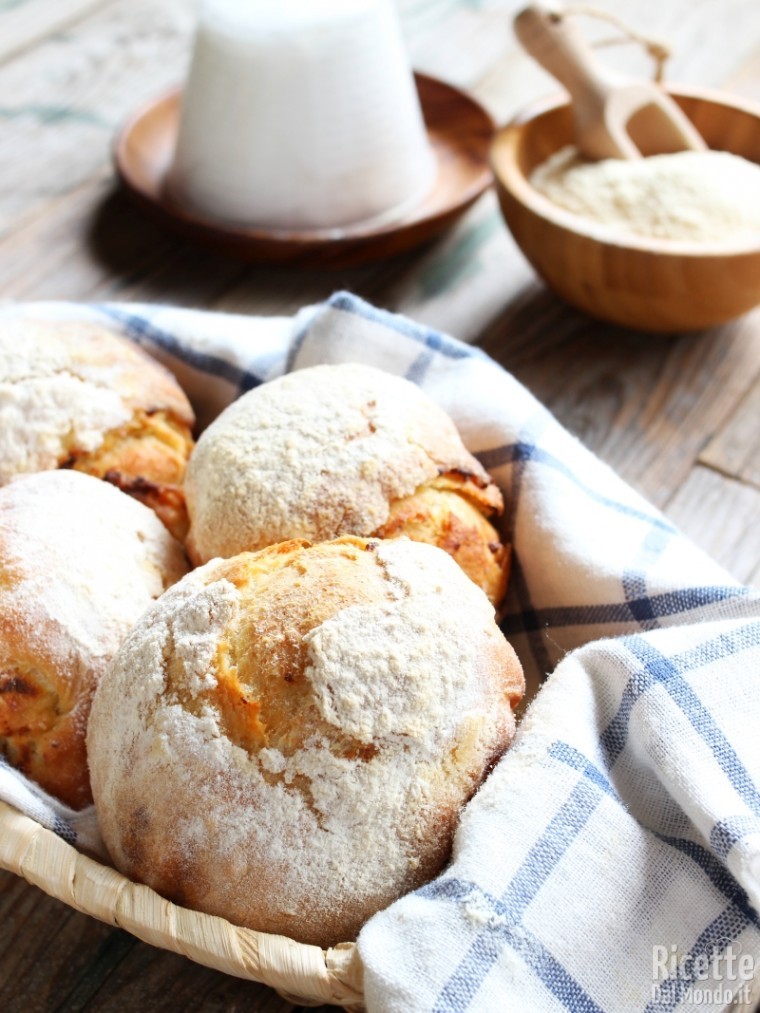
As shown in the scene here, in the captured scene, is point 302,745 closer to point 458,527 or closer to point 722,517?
point 458,527

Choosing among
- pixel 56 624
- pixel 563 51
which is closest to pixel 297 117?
pixel 563 51

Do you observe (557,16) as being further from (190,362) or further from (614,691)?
(614,691)

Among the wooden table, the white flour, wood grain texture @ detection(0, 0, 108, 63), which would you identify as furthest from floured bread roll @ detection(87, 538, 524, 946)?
wood grain texture @ detection(0, 0, 108, 63)

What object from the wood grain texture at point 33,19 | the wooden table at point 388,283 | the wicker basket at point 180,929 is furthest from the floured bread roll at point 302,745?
the wood grain texture at point 33,19

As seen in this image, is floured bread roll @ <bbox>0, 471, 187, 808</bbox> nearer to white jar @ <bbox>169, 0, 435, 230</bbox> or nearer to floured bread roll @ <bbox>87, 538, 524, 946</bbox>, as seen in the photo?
floured bread roll @ <bbox>87, 538, 524, 946</bbox>

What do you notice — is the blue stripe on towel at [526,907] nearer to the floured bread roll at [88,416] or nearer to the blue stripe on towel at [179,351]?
the floured bread roll at [88,416]

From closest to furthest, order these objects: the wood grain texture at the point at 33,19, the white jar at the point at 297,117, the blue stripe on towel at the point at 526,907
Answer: the blue stripe on towel at the point at 526,907 < the white jar at the point at 297,117 < the wood grain texture at the point at 33,19
